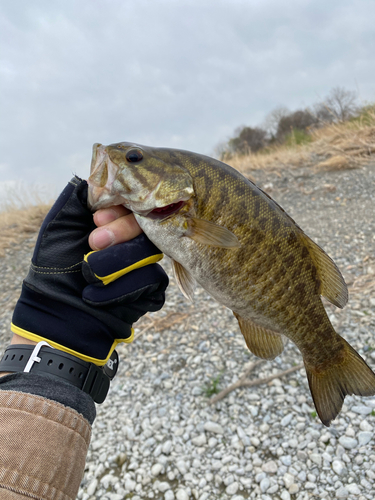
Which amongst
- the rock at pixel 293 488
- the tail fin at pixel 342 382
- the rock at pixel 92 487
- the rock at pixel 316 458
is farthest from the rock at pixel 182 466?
the tail fin at pixel 342 382

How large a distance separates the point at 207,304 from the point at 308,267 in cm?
383

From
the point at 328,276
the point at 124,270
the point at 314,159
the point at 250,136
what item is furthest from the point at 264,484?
the point at 250,136

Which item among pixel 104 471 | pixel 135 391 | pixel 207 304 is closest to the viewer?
pixel 104 471

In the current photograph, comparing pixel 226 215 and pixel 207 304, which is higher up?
pixel 226 215

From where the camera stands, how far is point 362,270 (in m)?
5.69

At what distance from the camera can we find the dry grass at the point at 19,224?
31.1 feet

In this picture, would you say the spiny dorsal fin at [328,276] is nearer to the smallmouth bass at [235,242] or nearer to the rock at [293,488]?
the smallmouth bass at [235,242]

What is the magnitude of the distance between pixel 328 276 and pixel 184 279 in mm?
838

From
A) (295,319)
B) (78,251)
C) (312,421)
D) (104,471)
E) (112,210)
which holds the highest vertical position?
(112,210)

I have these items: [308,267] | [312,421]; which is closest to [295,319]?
[308,267]

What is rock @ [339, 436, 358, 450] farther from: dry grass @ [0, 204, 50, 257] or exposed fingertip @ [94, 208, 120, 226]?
dry grass @ [0, 204, 50, 257]

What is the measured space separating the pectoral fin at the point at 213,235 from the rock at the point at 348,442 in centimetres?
262

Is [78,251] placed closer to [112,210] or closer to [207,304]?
[112,210]

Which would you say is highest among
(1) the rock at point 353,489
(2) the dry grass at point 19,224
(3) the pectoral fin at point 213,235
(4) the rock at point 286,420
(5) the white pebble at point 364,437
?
(3) the pectoral fin at point 213,235
